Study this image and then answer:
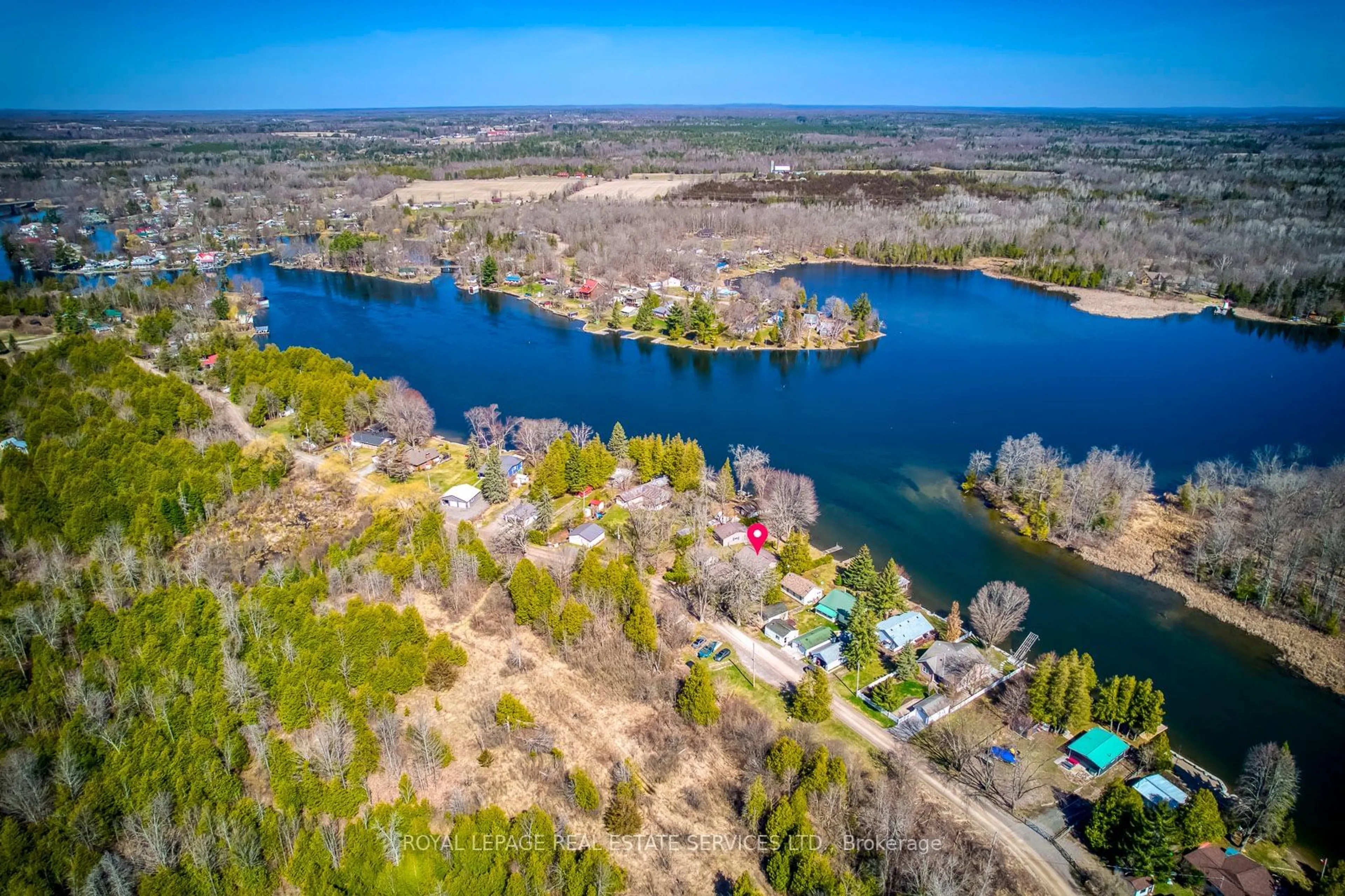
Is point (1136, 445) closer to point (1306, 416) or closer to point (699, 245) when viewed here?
point (1306, 416)

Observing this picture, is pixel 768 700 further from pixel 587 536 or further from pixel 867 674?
pixel 587 536

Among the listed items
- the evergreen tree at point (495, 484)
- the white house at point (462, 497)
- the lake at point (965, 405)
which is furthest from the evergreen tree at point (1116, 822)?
the white house at point (462, 497)

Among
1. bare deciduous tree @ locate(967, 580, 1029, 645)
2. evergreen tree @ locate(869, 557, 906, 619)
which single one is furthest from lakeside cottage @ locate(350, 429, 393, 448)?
bare deciduous tree @ locate(967, 580, 1029, 645)

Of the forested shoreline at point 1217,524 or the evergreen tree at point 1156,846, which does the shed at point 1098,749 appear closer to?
the evergreen tree at point 1156,846

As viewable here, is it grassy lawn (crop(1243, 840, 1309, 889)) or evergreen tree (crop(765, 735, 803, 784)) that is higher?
A: evergreen tree (crop(765, 735, 803, 784))

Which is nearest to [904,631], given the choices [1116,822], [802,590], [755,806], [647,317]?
[802,590]

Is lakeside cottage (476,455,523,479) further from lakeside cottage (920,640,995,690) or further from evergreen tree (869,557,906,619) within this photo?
lakeside cottage (920,640,995,690)
